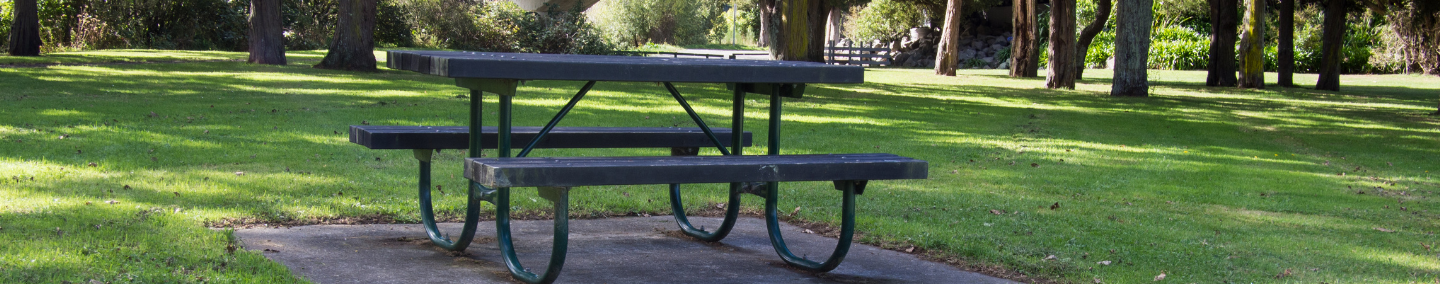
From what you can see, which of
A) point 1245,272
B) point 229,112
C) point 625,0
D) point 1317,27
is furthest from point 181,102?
point 625,0

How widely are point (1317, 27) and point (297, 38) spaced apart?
104 ft

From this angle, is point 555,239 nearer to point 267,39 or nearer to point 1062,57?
point 267,39

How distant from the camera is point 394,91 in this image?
1451cm

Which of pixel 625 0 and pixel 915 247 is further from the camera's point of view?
pixel 625 0

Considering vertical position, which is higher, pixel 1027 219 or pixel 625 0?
pixel 625 0

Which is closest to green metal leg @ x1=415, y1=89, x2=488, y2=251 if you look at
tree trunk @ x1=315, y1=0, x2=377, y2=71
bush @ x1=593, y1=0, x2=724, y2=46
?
tree trunk @ x1=315, y1=0, x2=377, y2=71

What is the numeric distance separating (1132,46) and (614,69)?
1552 cm

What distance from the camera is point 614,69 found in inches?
159

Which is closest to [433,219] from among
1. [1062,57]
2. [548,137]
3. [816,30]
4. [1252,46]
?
[548,137]

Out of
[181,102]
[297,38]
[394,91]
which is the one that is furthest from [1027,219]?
[297,38]

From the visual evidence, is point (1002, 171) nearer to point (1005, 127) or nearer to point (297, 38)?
point (1005, 127)

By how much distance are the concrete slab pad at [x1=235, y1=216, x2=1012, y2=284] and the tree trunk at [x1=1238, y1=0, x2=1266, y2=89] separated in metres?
18.8

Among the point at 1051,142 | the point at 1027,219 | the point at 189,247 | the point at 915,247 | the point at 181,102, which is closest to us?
the point at 189,247

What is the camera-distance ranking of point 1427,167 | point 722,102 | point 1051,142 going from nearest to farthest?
point 1427,167, point 1051,142, point 722,102
